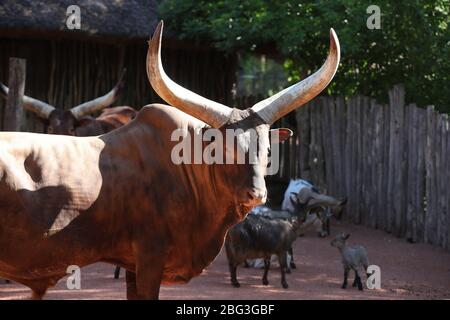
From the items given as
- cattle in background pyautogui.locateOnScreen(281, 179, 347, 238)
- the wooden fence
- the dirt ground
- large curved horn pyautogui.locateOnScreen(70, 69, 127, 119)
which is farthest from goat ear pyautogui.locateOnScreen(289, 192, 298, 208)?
large curved horn pyautogui.locateOnScreen(70, 69, 127, 119)

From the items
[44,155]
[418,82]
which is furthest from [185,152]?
[418,82]

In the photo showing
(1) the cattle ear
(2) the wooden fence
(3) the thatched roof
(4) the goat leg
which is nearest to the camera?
(1) the cattle ear

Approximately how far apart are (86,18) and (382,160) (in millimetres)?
5516

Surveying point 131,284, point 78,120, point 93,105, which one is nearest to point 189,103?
point 131,284

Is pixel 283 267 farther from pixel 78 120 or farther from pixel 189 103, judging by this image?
pixel 189 103

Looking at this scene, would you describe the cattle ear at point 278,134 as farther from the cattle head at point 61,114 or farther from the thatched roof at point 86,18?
the thatched roof at point 86,18

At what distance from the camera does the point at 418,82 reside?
14.6m

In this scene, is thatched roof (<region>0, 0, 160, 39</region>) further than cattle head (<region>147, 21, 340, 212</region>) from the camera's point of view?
Yes

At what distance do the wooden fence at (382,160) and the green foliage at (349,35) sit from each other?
2.40ft

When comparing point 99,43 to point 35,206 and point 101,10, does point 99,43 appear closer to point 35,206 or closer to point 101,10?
point 101,10

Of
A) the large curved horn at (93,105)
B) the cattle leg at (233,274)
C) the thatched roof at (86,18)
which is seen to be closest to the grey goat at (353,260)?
the cattle leg at (233,274)

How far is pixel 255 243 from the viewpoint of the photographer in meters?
10.5

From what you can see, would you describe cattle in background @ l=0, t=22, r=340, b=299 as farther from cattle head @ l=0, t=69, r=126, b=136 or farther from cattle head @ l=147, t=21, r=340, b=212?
cattle head @ l=0, t=69, r=126, b=136

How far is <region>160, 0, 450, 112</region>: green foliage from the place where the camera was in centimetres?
1393
